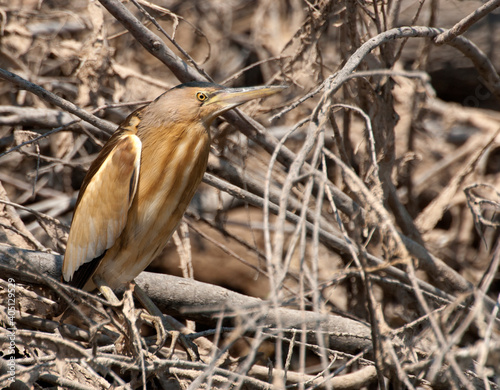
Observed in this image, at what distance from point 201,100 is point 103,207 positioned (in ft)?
1.91

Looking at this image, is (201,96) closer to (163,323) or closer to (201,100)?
(201,100)

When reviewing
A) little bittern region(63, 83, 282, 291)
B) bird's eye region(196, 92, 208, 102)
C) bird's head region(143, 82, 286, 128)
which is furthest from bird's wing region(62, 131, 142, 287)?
bird's eye region(196, 92, 208, 102)

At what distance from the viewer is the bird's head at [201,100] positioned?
217cm

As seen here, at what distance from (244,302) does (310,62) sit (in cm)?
110

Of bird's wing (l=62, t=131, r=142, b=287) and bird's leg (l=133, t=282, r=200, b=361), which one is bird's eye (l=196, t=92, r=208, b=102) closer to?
bird's wing (l=62, t=131, r=142, b=287)

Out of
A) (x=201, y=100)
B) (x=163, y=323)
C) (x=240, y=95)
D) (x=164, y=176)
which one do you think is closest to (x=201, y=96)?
(x=201, y=100)

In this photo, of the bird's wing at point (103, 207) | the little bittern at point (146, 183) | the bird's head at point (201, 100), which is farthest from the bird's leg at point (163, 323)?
the bird's head at point (201, 100)

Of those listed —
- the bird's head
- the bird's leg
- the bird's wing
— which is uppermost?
the bird's head

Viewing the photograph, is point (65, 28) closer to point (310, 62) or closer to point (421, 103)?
point (310, 62)

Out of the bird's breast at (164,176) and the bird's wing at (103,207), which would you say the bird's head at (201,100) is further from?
the bird's wing at (103,207)

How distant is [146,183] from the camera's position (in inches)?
87.7

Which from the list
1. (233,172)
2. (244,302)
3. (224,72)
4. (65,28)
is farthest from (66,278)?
(224,72)

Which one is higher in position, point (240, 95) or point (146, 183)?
point (240, 95)

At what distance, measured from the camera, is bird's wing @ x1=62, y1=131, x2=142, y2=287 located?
2.18 metres
